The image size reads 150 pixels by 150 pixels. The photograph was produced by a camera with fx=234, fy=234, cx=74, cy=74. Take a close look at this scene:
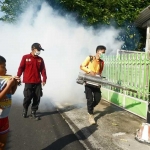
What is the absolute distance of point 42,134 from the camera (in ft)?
15.9

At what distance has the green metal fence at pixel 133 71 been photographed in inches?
231

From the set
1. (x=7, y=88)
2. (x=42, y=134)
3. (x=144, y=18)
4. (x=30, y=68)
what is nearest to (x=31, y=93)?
(x=30, y=68)

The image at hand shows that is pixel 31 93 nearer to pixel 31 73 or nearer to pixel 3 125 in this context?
pixel 31 73

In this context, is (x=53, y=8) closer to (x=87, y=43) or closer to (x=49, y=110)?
(x=87, y=43)

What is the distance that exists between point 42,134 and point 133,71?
3.11 m

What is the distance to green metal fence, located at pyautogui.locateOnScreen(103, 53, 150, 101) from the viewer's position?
5.87m

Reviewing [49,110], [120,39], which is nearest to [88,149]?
[49,110]

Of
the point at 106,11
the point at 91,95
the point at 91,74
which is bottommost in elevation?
the point at 91,95

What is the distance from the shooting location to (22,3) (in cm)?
1291

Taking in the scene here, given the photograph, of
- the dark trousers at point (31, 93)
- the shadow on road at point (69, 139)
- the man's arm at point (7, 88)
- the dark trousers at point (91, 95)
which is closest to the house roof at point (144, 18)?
the dark trousers at point (91, 95)

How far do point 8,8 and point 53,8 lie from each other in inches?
107

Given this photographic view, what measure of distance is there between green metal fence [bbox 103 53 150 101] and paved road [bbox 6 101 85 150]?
218 cm

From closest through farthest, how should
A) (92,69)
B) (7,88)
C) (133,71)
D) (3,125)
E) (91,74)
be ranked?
(7,88), (3,125), (91,74), (92,69), (133,71)

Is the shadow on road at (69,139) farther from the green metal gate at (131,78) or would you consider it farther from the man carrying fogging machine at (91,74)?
the green metal gate at (131,78)
